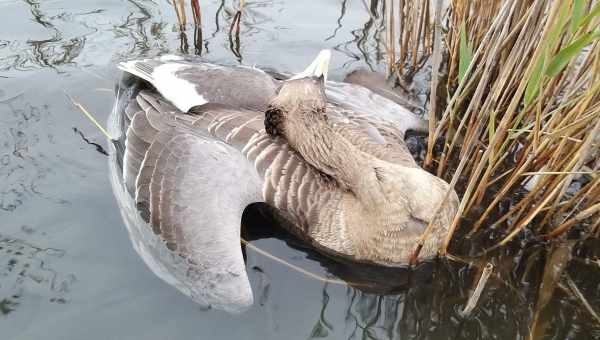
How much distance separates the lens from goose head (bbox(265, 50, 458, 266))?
3424 millimetres

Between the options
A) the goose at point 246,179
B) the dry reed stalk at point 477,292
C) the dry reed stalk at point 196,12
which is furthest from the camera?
the dry reed stalk at point 196,12

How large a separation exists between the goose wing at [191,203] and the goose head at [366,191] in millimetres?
437

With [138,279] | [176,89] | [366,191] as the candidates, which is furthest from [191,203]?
[176,89]

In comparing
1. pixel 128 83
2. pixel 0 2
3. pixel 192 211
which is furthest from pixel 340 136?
pixel 0 2

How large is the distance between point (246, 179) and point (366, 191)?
71 cm

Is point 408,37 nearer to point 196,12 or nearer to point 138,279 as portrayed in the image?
point 196,12

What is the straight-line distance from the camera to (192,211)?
3.34m

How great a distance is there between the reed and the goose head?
7.2 inches

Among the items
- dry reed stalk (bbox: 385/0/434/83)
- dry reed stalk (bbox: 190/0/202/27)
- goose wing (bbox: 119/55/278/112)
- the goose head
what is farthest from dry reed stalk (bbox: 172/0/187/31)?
the goose head

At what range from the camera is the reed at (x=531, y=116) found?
2.92m

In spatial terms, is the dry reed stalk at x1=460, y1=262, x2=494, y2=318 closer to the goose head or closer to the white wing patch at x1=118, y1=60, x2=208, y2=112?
the goose head

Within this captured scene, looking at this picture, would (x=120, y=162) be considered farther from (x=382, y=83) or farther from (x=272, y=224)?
(x=382, y=83)

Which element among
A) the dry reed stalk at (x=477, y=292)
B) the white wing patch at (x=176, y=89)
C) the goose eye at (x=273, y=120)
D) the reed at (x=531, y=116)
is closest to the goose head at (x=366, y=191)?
the goose eye at (x=273, y=120)

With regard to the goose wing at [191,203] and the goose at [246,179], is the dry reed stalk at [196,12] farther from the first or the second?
the goose wing at [191,203]
